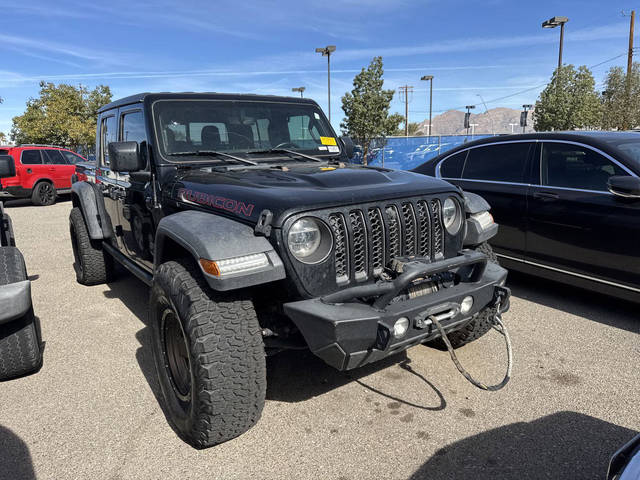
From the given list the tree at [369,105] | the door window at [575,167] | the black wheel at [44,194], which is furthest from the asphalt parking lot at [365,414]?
the tree at [369,105]

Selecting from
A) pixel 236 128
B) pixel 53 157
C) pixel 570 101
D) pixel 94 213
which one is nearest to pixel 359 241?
pixel 236 128

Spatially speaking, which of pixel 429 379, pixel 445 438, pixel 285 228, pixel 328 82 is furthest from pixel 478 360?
pixel 328 82

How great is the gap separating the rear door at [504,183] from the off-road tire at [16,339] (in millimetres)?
4214

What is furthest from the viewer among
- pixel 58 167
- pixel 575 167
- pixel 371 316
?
pixel 58 167

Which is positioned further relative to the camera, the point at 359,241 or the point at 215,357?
the point at 359,241

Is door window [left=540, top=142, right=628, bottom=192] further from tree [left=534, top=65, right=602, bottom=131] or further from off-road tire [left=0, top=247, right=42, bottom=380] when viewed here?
tree [left=534, top=65, right=602, bottom=131]

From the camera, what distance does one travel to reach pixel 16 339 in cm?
315

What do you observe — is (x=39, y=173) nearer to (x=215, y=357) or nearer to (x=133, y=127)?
(x=133, y=127)

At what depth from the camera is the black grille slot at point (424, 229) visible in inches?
107

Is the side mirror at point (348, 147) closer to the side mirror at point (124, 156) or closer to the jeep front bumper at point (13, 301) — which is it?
the side mirror at point (124, 156)

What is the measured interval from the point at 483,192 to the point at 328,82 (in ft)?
95.0

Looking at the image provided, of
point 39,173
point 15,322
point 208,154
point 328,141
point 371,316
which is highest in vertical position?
point 328,141

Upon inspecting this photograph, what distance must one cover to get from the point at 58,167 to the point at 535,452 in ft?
49.0

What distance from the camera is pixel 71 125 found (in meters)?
33.2
